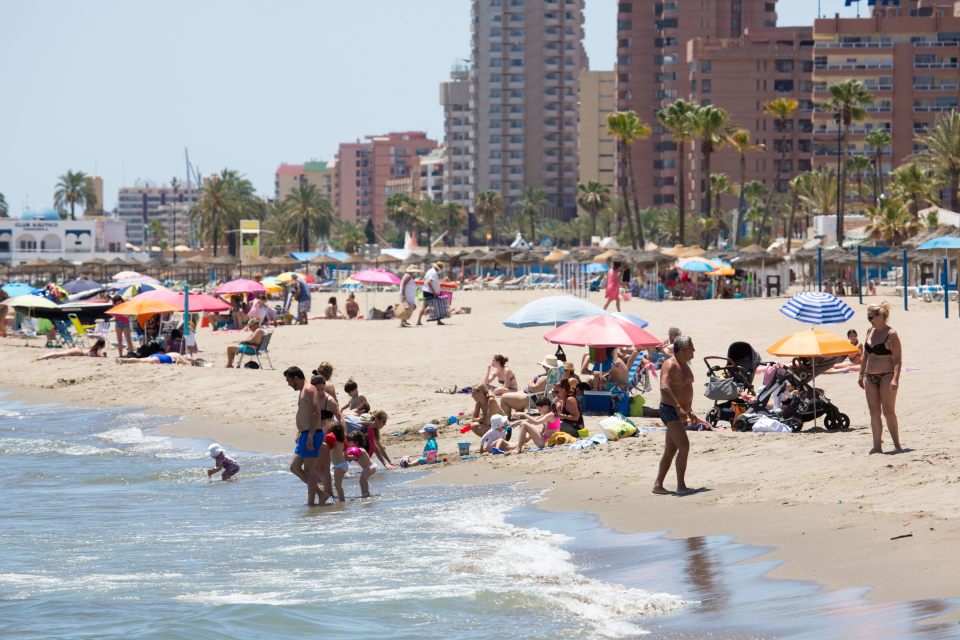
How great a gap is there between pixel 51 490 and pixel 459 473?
4479 mm

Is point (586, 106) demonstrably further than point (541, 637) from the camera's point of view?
Yes

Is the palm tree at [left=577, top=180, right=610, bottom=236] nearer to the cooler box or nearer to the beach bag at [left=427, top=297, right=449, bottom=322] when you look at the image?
the beach bag at [left=427, top=297, right=449, bottom=322]

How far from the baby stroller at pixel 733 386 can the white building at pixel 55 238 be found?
10850 cm

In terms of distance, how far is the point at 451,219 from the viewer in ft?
473

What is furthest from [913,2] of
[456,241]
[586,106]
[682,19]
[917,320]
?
[917,320]

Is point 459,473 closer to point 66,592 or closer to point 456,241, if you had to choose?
point 66,592

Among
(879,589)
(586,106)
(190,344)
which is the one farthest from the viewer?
(586,106)

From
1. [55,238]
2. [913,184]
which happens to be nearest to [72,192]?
[55,238]

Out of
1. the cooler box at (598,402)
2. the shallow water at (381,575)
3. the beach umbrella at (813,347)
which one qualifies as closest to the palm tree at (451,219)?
the cooler box at (598,402)

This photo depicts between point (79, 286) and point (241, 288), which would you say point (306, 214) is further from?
point (241, 288)

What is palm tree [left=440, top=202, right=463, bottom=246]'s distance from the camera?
144 meters

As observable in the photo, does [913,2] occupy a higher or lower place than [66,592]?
higher

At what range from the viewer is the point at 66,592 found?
926 centimetres

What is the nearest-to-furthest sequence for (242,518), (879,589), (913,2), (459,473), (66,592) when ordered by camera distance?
(879,589)
(66,592)
(242,518)
(459,473)
(913,2)
